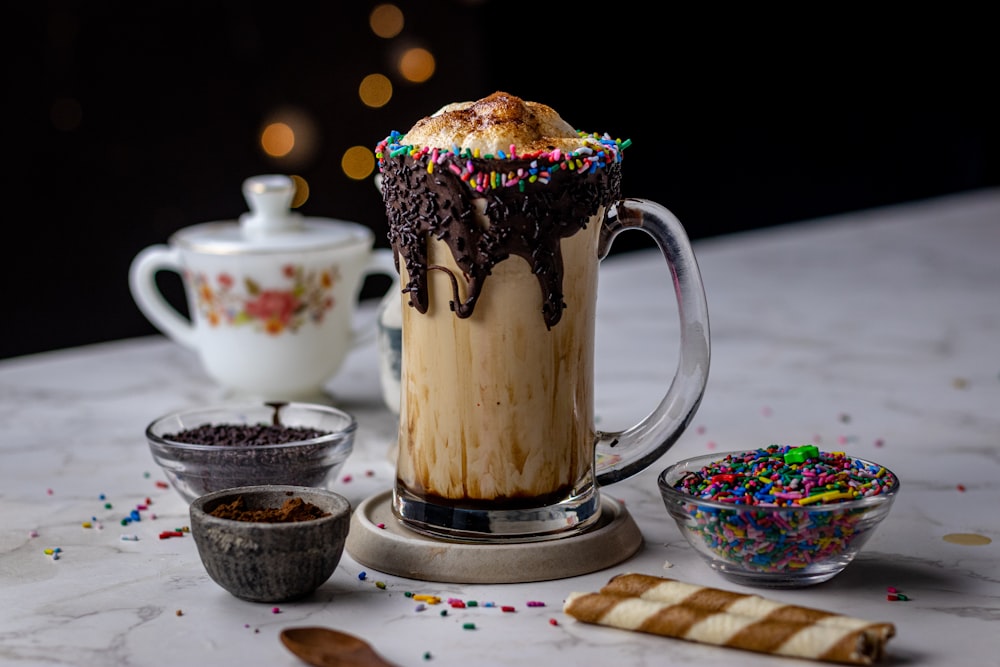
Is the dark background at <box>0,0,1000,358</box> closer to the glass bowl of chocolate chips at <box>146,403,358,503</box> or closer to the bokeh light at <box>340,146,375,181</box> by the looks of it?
the bokeh light at <box>340,146,375,181</box>

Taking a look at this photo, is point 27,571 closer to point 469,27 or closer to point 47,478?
point 47,478

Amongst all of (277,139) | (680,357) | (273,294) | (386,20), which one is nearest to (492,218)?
(680,357)

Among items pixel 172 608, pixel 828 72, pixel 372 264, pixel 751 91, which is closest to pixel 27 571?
pixel 172 608

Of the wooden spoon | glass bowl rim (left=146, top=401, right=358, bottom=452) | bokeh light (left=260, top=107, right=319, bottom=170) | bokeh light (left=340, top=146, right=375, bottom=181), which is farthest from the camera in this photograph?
bokeh light (left=340, top=146, right=375, bottom=181)

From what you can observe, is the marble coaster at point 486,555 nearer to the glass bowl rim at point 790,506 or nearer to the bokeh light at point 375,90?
the glass bowl rim at point 790,506

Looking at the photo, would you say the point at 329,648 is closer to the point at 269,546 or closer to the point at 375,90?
the point at 269,546

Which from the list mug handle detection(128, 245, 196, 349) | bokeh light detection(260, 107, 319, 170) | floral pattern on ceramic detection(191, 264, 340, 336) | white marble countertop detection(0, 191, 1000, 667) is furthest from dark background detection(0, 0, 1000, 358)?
floral pattern on ceramic detection(191, 264, 340, 336)

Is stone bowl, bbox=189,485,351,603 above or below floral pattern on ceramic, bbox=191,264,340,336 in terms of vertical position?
below

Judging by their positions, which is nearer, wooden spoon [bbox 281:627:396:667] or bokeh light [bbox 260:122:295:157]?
wooden spoon [bbox 281:627:396:667]
